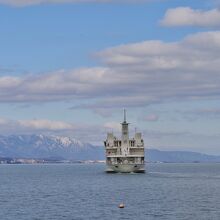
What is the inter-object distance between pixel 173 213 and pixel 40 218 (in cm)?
2081

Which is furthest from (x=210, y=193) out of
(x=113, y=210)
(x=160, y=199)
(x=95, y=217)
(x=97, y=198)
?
(x=95, y=217)

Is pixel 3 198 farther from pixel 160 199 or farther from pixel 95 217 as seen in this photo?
pixel 95 217

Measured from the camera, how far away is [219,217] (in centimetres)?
9338

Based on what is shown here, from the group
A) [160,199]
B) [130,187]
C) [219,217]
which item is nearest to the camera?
[219,217]

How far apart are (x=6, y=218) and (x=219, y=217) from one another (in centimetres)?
3220

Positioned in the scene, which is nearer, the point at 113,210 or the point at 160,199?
the point at 113,210

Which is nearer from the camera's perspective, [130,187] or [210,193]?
[210,193]

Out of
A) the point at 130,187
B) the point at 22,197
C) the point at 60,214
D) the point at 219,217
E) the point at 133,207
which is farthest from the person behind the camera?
the point at 130,187

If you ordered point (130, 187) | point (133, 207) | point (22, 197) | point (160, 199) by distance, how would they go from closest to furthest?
point (133, 207), point (160, 199), point (22, 197), point (130, 187)

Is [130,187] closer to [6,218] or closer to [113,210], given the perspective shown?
[113,210]

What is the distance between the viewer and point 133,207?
109 m

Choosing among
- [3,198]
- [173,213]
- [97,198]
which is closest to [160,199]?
[97,198]

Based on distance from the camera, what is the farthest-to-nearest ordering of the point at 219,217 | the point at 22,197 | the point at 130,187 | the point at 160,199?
the point at 130,187, the point at 22,197, the point at 160,199, the point at 219,217

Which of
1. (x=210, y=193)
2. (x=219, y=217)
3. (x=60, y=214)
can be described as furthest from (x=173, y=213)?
(x=210, y=193)
